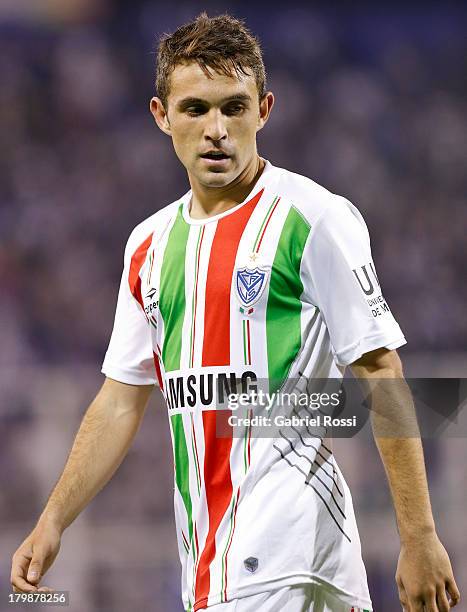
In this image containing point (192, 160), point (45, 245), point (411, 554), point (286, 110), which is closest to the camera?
point (411, 554)

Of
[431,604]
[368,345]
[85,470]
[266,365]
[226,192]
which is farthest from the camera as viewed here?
[85,470]

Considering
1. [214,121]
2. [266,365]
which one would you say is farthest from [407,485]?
[214,121]

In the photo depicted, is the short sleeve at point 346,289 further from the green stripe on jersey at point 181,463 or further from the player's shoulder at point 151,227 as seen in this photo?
the player's shoulder at point 151,227

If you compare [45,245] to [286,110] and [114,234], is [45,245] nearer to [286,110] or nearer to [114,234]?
[114,234]

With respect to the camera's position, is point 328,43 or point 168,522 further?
point 328,43

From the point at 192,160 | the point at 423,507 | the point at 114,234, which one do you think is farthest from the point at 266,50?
the point at 423,507

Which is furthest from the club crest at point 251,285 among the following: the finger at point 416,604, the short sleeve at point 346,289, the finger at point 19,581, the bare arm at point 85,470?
the finger at point 19,581

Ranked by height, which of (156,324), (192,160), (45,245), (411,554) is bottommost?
(411,554)

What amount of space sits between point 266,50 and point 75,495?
24.6 feet

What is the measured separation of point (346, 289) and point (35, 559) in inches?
47.9

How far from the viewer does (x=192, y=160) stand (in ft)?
10.2

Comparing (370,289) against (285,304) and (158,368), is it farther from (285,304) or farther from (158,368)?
(158,368)

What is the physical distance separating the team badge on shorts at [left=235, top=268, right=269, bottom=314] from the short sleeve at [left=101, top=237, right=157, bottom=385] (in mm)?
495

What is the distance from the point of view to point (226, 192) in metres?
3.18
